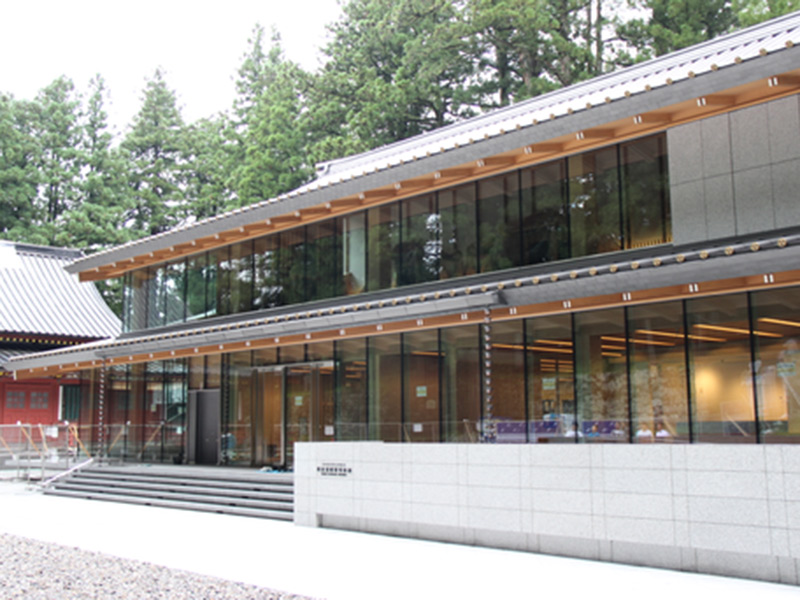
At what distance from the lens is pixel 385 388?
18.7 m

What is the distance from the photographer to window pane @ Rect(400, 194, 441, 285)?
741 inches

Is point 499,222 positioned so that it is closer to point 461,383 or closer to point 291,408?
point 461,383

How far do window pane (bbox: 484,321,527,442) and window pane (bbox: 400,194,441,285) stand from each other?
2866 mm

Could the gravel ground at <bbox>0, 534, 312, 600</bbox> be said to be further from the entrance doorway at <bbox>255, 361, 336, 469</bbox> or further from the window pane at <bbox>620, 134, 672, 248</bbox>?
the window pane at <bbox>620, 134, 672, 248</bbox>

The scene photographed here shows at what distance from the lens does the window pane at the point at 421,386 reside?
17531 mm

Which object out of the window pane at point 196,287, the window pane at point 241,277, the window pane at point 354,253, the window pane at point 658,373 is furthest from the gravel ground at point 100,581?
the window pane at point 196,287

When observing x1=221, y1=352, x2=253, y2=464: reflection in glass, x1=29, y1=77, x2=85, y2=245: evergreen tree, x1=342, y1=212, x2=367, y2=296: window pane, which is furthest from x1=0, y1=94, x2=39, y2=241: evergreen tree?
x1=342, y1=212, x2=367, y2=296: window pane

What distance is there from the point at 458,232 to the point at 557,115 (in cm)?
446

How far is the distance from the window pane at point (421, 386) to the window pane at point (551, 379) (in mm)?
2411

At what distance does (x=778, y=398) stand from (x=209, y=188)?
41905 mm

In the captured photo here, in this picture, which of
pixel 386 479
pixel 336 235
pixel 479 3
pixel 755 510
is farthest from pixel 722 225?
pixel 479 3

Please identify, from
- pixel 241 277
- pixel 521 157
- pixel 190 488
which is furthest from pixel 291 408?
pixel 521 157

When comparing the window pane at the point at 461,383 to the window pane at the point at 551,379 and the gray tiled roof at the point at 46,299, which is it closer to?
the window pane at the point at 551,379

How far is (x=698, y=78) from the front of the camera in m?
12.6
